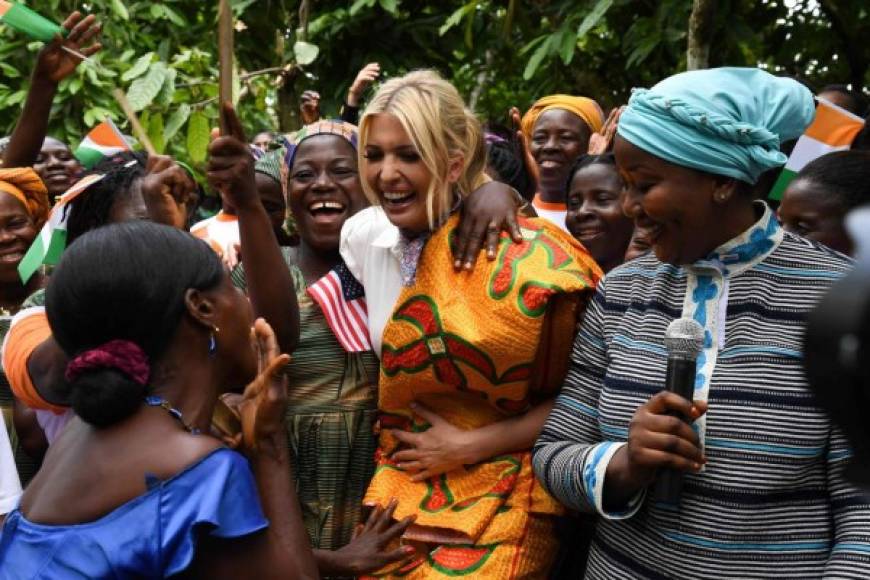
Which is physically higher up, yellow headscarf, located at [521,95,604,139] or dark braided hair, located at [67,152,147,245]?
dark braided hair, located at [67,152,147,245]

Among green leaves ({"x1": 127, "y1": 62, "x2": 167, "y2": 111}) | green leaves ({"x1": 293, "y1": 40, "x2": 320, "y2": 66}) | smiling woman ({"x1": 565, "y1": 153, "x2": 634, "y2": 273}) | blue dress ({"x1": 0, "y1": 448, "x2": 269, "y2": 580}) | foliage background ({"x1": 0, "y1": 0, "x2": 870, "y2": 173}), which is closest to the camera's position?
blue dress ({"x1": 0, "y1": 448, "x2": 269, "y2": 580})

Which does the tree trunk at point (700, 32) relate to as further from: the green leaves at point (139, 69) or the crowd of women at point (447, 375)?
the green leaves at point (139, 69)

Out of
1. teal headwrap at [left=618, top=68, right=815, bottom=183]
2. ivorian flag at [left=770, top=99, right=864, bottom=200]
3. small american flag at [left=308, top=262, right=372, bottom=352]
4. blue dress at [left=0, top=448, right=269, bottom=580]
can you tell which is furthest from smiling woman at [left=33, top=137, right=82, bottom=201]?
teal headwrap at [left=618, top=68, right=815, bottom=183]

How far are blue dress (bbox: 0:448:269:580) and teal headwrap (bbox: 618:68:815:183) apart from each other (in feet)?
3.90

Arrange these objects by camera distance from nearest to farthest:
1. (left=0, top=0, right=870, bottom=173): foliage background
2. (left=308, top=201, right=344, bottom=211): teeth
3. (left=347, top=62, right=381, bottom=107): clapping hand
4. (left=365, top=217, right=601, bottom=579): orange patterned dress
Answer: (left=365, top=217, right=601, bottom=579): orange patterned dress < (left=308, top=201, right=344, bottom=211): teeth < (left=347, top=62, right=381, bottom=107): clapping hand < (left=0, top=0, right=870, bottom=173): foliage background

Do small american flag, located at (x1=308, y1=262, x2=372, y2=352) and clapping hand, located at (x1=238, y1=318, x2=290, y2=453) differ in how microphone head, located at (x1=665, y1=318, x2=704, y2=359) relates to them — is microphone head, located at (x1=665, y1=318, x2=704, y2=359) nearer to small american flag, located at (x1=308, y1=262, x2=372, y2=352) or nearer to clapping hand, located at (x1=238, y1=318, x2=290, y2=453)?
clapping hand, located at (x1=238, y1=318, x2=290, y2=453)

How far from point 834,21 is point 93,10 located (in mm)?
4940

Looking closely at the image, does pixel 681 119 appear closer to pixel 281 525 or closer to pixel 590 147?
pixel 281 525

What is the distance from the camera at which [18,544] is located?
7.80ft

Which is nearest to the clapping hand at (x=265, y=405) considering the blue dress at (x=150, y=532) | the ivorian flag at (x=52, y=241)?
the blue dress at (x=150, y=532)

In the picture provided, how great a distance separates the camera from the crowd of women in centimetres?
236

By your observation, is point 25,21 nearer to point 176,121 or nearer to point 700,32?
point 176,121

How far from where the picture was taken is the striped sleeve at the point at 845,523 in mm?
2326

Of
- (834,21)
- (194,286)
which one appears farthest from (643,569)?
(834,21)
